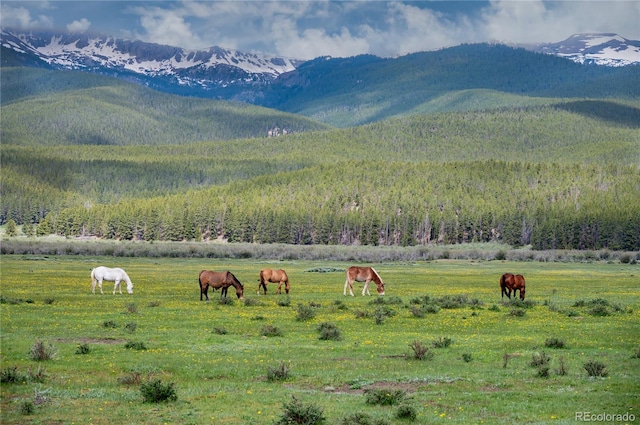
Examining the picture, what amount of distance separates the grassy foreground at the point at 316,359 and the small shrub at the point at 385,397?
0.06m

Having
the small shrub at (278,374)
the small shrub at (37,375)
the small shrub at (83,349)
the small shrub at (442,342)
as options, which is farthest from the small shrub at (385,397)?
the small shrub at (83,349)

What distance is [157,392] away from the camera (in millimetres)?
21594

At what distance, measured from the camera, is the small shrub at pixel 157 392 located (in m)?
21.6

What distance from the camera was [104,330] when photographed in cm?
3472

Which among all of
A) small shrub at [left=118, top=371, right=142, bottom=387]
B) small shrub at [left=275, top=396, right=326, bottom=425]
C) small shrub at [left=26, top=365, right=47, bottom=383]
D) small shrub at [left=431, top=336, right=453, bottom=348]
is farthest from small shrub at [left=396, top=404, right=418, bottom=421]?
small shrub at [left=26, top=365, right=47, bottom=383]

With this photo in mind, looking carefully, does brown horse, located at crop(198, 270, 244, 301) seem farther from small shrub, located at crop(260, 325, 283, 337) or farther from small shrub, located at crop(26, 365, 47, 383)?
small shrub, located at crop(26, 365, 47, 383)

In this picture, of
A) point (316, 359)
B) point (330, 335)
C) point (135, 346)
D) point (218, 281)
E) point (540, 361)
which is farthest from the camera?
point (218, 281)

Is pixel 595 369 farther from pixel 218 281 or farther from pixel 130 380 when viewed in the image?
pixel 218 281

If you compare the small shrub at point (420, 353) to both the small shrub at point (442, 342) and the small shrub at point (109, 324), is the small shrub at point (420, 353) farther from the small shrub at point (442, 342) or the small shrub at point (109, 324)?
the small shrub at point (109, 324)

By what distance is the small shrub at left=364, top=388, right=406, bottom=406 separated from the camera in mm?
21422

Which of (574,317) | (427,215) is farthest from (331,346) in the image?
(427,215)

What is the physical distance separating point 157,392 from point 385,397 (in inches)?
259

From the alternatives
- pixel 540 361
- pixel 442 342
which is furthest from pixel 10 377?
pixel 540 361

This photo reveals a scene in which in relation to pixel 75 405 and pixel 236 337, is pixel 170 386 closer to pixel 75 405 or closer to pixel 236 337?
pixel 75 405
